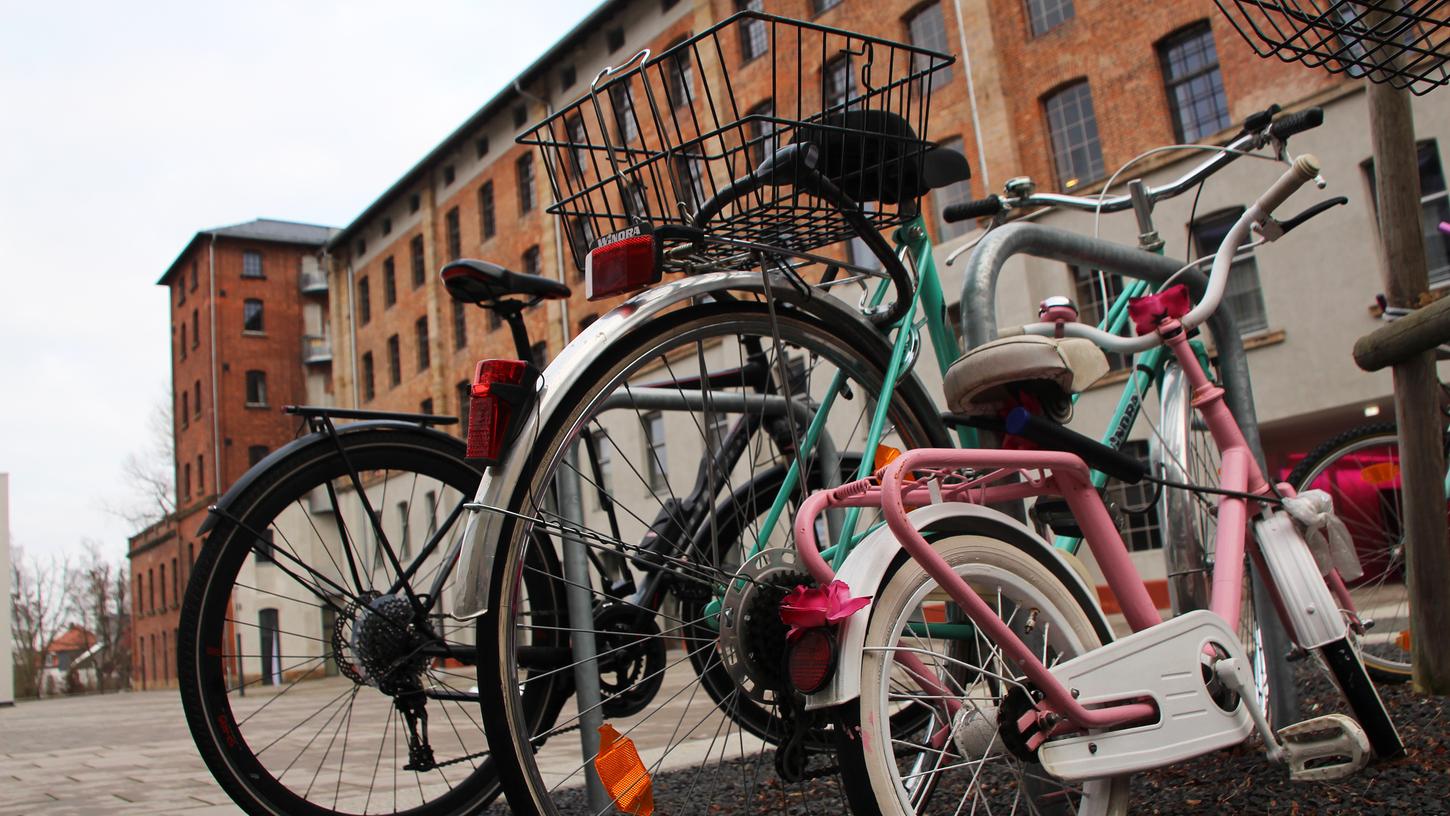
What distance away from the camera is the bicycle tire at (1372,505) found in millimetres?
4000

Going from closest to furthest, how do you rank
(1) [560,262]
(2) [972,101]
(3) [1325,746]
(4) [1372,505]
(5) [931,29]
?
1. (3) [1325,746]
2. (4) [1372,505]
3. (2) [972,101]
4. (5) [931,29]
5. (1) [560,262]

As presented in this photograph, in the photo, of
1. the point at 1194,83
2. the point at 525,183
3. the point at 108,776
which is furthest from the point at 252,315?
the point at 108,776

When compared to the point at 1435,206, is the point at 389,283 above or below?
above

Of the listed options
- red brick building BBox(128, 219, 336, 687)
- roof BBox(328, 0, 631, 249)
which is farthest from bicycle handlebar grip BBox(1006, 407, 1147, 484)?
red brick building BBox(128, 219, 336, 687)

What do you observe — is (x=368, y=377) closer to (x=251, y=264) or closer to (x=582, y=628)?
(x=251, y=264)

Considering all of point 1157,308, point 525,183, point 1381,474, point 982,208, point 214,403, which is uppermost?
point 525,183

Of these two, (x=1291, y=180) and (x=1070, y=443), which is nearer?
(x=1070, y=443)

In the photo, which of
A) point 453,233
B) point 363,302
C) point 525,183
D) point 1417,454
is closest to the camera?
point 1417,454

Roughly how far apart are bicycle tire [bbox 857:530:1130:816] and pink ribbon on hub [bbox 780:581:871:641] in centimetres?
5

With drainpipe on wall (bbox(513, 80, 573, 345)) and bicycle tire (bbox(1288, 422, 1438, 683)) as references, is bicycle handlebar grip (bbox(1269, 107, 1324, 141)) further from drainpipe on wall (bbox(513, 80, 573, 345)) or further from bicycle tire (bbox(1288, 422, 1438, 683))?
drainpipe on wall (bbox(513, 80, 573, 345))

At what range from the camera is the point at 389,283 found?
40.0m

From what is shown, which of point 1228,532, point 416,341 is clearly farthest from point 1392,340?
point 416,341

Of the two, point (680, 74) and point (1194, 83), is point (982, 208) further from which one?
point (1194, 83)

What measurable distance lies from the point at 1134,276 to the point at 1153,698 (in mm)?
1620
